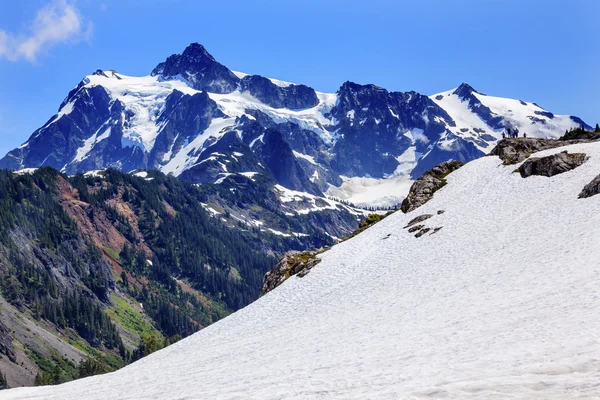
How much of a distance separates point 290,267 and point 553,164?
34.8m

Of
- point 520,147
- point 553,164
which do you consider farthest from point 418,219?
point 520,147

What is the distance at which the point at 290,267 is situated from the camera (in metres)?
72.8

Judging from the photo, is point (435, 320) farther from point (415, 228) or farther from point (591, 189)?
point (415, 228)

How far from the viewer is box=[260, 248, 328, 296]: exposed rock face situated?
68956 mm

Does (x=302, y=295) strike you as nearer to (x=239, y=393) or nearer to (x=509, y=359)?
(x=239, y=393)

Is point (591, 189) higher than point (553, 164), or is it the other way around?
point (553, 164)

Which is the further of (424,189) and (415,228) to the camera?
(424,189)

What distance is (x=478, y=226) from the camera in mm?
59125

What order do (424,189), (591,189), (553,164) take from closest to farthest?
1. (591,189)
2. (553,164)
3. (424,189)

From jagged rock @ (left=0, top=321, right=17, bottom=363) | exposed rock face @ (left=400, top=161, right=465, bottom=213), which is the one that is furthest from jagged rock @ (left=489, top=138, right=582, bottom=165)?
jagged rock @ (left=0, top=321, right=17, bottom=363)

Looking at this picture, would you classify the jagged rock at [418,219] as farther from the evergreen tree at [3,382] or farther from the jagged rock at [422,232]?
the evergreen tree at [3,382]

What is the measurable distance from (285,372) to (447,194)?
5023 centimetres

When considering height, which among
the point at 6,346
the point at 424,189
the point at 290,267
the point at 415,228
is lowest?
the point at 415,228

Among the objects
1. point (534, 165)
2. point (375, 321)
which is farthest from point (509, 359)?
point (534, 165)
